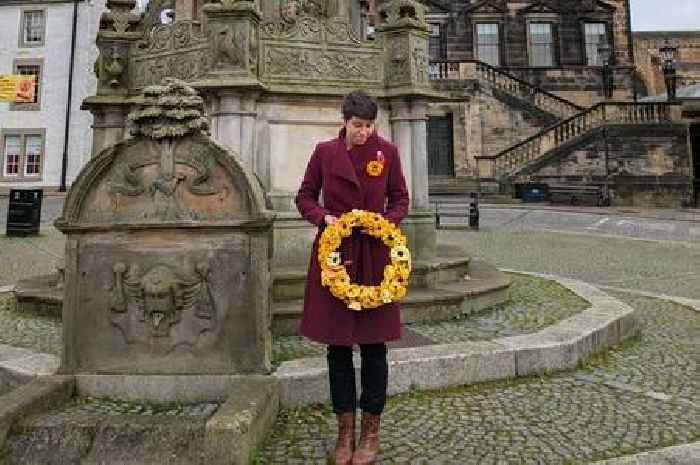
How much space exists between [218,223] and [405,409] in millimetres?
1727

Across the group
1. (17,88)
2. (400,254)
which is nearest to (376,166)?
(400,254)

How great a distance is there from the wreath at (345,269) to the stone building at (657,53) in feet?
170

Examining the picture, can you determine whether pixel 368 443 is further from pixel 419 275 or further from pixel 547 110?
pixel 547 110

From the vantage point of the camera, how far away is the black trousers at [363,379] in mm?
2641

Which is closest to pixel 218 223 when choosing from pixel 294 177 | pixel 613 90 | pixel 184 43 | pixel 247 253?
pixel 247 253

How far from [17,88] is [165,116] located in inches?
1247

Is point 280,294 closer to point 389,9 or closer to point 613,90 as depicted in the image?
point 389,9

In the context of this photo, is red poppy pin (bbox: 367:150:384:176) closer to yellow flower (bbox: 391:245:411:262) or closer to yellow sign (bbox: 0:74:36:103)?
yellow flower (bbox: 391:245:411:262)

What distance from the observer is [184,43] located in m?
5.76

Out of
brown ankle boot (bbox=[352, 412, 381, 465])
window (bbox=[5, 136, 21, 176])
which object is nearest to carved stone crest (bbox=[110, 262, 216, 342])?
brown ankle boot (bbox=[352, 412, 381, 465])

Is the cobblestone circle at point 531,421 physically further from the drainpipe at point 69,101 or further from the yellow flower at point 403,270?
the drainpipe at point 69,101

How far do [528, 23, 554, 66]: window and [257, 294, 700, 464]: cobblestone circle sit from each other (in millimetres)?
34608

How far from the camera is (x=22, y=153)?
29.1 metres

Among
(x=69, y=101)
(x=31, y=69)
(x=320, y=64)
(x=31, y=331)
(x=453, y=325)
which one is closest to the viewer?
(x=31, y=331)
